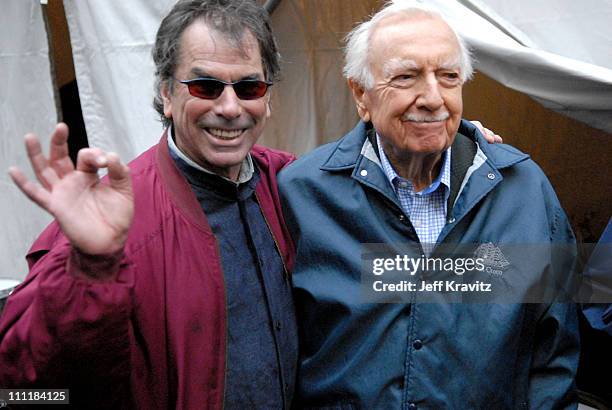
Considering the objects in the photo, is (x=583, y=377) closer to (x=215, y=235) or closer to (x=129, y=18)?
(x=215, y=235)

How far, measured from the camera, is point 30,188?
1103 millimetres

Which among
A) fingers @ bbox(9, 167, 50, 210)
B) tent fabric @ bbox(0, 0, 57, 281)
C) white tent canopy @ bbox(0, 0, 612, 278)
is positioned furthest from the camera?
tent fabric @ bbox(0, 0, 57, 281)

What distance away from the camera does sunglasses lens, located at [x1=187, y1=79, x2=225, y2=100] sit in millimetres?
1508

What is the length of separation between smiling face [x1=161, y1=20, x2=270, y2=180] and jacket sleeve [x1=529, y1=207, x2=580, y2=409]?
764 mm

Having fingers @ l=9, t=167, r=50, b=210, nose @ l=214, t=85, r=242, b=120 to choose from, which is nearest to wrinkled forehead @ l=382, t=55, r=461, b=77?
nose @ l=214, t=85, r=242, b=120

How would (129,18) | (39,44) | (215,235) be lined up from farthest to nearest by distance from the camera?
(39,44) → (129,18) → (215,235)

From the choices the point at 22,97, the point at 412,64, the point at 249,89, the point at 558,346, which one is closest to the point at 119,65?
the point at 22,97

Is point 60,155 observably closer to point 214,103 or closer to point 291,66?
point 214,103

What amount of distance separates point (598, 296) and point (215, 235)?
128cm

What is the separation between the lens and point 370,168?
170 centimetres

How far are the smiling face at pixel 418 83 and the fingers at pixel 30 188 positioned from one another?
837mm

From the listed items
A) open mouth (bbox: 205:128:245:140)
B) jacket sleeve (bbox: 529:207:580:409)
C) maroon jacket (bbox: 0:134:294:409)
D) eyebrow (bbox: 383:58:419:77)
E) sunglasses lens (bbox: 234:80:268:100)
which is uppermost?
eyebrow (bbox: 383:58:419:77)

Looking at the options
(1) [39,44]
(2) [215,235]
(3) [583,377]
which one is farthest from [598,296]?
(1) [39,44]

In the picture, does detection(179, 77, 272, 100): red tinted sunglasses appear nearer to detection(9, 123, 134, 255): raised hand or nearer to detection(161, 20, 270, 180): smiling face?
detection(161, 20, 270, 180): smiling face
